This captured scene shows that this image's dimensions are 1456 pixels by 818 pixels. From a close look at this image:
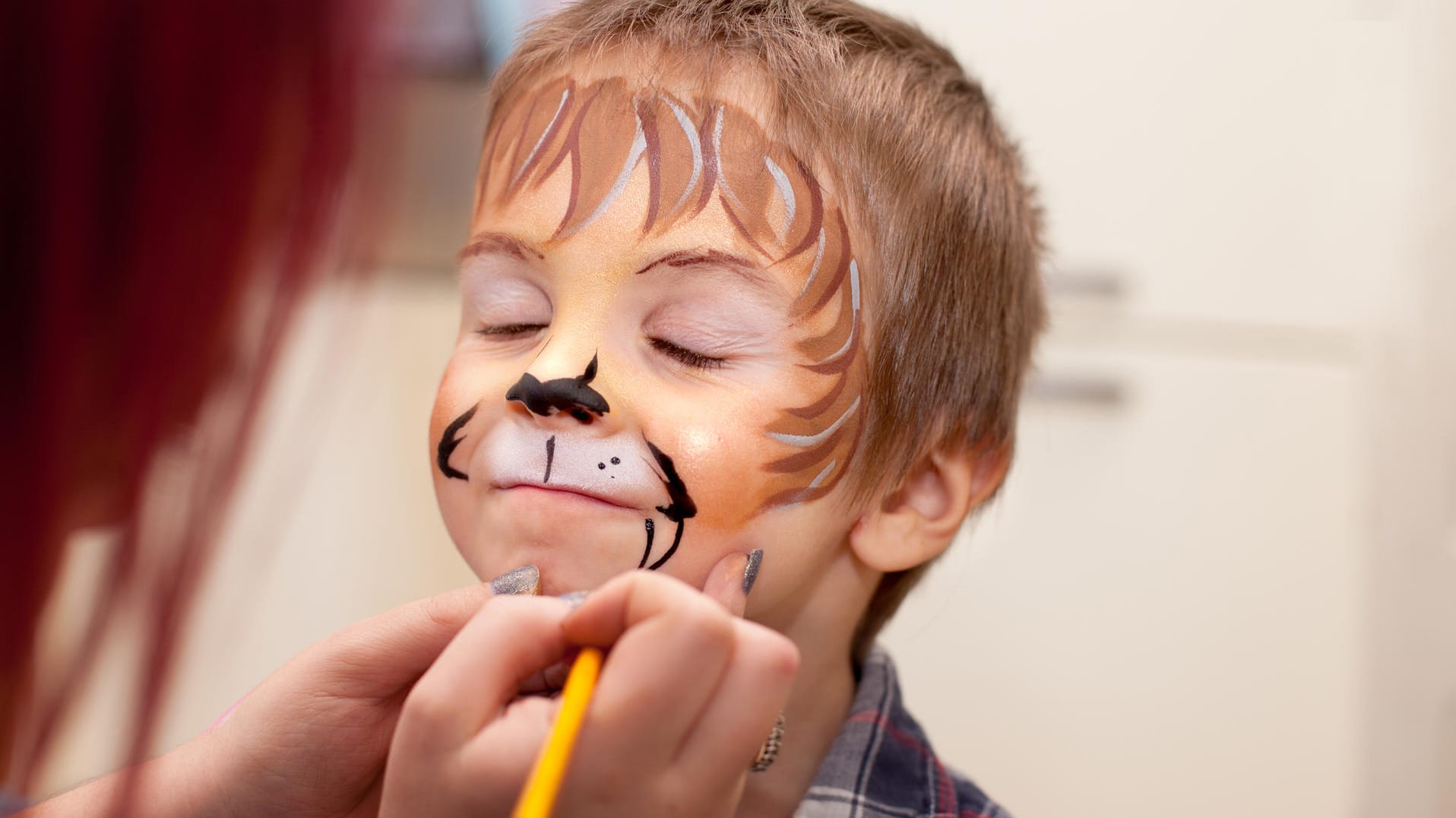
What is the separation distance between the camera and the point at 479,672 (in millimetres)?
458

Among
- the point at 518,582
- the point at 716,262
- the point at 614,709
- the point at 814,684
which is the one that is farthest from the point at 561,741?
the point at 814,684

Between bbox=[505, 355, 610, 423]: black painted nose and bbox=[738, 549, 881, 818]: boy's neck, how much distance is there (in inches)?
8.2

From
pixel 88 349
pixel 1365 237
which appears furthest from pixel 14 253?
pixel 1365 237

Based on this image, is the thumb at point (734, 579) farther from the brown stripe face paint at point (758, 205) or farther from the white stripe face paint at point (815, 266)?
the white stripe face paint at point (815, 266)

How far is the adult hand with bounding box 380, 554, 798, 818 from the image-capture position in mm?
439

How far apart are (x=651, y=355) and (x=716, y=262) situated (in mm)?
64

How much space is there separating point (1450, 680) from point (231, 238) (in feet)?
4.59

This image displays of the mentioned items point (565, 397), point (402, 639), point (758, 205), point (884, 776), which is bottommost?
point (884, 776)

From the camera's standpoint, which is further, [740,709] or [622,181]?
[622,181]

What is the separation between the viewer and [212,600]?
11.8 inches

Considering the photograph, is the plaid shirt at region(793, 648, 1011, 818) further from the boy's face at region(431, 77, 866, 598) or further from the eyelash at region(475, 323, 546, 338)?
the eyelash at region(475, 323, 546, 338)

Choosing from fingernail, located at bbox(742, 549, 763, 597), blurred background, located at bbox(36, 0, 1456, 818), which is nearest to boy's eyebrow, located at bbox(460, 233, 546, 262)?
fingernail, located at bbox(742, 549, 763, 597)

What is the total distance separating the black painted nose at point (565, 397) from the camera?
59cm

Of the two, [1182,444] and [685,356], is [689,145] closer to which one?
[685,356]
